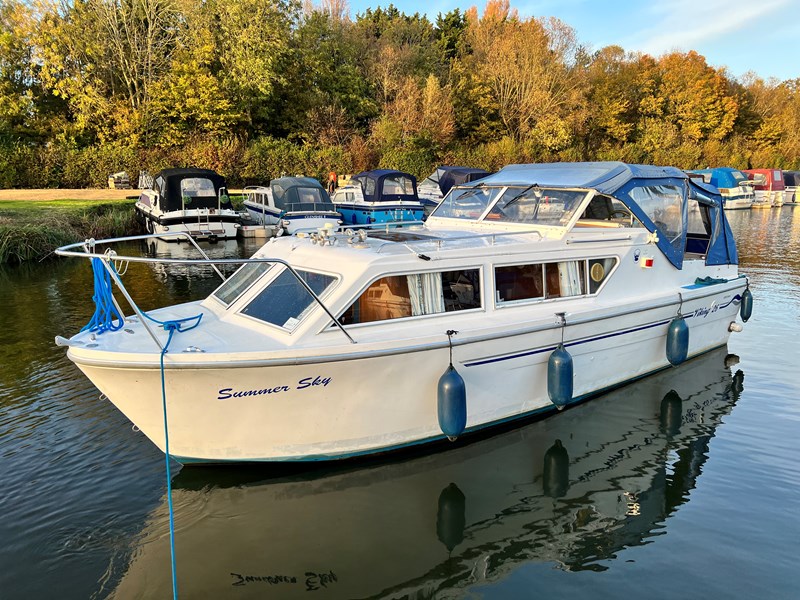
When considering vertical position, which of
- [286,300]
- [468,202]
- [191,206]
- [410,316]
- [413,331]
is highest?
[191,206]

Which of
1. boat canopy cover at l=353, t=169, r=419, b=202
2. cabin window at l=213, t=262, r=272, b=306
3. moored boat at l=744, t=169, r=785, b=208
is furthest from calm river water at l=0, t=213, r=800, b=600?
moored boat at l=744, t=169, r=785, b=208

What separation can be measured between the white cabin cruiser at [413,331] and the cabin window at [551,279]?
0.02 meters

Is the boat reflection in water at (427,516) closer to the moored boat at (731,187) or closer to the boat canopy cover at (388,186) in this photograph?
the boat canopy cover at (388,186)

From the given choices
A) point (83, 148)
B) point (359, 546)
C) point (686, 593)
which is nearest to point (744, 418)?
point (686, 593)

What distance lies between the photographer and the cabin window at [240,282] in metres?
6.93

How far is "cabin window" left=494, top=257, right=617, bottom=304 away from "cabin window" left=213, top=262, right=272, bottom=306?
2879mm

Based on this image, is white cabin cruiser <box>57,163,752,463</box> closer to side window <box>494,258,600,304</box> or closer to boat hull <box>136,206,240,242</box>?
side window <box>494,258,600,304</box>

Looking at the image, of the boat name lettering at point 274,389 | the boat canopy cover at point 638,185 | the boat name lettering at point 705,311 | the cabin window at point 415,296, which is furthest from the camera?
the boat name lettering at point 705,311

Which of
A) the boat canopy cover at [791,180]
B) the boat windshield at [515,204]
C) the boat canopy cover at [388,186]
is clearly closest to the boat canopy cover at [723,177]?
the boat canopy cover at [791,180]

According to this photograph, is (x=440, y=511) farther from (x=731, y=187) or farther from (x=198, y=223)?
(x=731, y=187)

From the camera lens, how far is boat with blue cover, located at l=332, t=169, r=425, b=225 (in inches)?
971

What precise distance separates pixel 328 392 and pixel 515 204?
4586mm

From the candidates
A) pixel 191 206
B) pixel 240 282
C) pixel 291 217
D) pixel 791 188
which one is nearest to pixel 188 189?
pixel 191 206

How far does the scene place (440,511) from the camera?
19.3 feet
